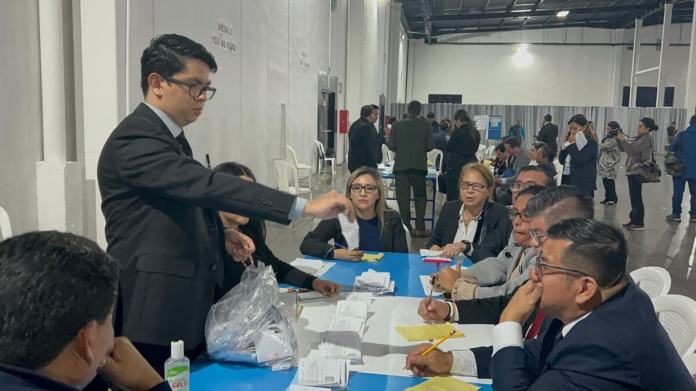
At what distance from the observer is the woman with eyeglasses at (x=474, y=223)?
3352mm

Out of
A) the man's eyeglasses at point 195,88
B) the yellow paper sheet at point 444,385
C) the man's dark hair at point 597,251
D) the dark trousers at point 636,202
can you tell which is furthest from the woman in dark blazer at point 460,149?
the man's dark hair at point 597,251

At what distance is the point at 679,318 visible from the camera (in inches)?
84.2

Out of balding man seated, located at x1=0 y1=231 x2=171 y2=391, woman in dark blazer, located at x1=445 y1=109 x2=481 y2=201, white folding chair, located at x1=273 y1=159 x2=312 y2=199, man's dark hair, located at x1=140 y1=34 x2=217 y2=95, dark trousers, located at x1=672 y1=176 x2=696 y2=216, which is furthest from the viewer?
dark trousers, located at x1=672 y1=176 x2=696 y2=216

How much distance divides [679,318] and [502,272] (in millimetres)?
811

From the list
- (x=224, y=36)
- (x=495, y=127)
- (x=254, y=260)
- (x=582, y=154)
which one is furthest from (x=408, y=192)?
(x=495, y=127)

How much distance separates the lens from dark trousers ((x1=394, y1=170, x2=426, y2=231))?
6805 mm

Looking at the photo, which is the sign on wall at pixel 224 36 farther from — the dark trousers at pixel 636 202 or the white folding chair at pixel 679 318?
the dark trousers at pixel 636 202

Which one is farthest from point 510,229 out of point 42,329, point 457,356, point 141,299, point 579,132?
point 579,132

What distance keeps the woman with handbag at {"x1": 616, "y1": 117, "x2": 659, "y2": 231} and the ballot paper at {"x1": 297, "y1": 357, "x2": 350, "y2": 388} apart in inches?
272

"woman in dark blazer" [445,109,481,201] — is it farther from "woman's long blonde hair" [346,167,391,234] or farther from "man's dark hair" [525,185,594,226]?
Answer: "man's dark hair" [525,185,594,226]

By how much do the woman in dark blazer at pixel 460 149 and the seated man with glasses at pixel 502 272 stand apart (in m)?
4.71

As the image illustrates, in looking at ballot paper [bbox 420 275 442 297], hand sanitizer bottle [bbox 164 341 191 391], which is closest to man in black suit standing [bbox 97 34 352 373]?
hand sanitizer bottle [bbox 164 341 191 391]

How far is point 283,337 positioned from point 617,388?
0.92 m

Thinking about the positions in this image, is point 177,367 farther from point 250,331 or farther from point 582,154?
point 582,154
